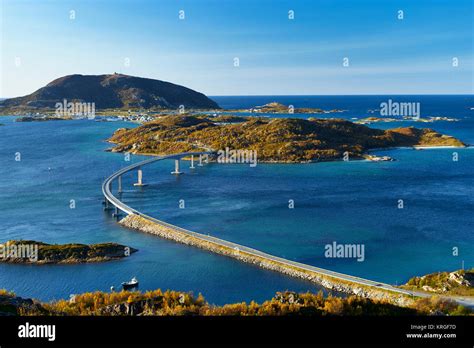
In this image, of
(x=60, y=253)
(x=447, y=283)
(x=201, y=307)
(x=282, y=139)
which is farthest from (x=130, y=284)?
(x=282, y=139)

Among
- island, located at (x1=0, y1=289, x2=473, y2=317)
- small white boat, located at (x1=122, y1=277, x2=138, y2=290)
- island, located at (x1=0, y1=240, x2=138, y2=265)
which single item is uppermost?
island, located at (x1=0, y1=289, x2=473, y2=317)

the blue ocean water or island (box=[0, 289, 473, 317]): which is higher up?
island (box=[0, 289, 473, 317])

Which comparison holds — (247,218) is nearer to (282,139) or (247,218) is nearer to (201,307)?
(201,307)

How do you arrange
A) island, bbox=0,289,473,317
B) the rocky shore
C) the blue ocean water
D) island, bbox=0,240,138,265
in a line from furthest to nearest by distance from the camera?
island, bbox=0,240,138,265 < the blue ocean water < the rocky shore < island, bbox=0,289,473,317

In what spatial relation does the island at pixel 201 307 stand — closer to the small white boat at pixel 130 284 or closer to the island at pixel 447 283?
the island at pixel 447 283

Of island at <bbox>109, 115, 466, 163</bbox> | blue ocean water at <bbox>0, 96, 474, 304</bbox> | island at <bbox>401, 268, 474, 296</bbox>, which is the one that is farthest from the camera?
island at <bbox>109, 115, 466, 163</bbox>

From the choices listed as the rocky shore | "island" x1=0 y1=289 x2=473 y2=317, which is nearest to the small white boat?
the rocky shore

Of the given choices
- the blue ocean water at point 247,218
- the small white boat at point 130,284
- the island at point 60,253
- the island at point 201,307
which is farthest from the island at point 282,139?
the island at point 201,307

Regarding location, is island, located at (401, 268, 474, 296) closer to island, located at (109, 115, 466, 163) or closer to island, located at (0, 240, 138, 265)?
island, located at (0, 240, 138, 265)
